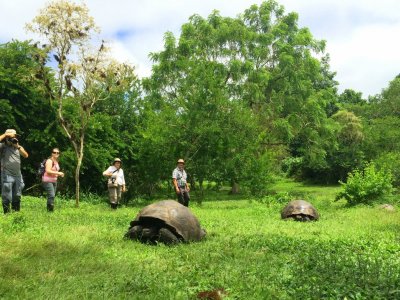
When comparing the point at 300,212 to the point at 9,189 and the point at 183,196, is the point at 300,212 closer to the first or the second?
the point at 183,196

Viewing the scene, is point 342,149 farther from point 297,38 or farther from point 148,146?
point 148,146

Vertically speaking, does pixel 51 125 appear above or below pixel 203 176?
above

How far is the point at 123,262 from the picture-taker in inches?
227

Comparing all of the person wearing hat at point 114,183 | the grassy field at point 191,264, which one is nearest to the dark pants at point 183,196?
the person wearing hat at point 114,183

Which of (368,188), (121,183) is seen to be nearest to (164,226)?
(121,183)

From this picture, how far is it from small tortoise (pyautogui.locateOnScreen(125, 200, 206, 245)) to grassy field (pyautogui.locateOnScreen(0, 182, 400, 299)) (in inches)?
9.8

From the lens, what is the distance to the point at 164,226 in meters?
7.39

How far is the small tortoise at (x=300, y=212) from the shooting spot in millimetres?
11625

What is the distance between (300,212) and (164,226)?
17.4 feet

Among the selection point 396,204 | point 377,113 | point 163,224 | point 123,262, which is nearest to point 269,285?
point 123,262

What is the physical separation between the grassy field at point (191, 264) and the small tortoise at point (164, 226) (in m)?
0.25

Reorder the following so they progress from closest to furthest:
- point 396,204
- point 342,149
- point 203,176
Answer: point 396,204 < point 203,176 < point 342,149

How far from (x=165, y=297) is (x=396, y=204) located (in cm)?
1284

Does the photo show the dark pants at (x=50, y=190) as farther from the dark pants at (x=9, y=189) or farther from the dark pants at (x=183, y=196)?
the dark pants at (x=183, y=196)
